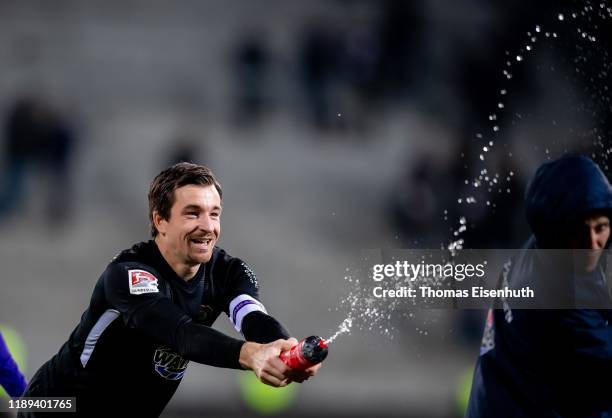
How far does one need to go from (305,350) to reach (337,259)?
6.64m

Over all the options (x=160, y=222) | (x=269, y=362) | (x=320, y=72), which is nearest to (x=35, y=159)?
(x=320, y=72)

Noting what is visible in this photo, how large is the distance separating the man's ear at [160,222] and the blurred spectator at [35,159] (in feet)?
20.3

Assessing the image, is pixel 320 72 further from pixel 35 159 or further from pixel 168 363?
pixel 168 363

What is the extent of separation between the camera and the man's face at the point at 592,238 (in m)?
3.49

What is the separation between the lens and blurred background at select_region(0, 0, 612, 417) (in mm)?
8445

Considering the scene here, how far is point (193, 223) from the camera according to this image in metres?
3.56

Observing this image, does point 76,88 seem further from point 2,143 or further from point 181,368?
point 181,368

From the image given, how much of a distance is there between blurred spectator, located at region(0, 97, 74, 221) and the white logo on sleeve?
6.45 metres

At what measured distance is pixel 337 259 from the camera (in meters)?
9.35

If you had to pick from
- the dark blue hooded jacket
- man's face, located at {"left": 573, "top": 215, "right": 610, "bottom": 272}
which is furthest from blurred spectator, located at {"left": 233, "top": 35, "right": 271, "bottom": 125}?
man's face, located at {"left": 573, "top": 215, "right": 610, "bottom": 272}

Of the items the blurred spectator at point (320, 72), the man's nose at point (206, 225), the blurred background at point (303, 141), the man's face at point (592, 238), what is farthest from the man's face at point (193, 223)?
the blurred spectator at point (320, 72)

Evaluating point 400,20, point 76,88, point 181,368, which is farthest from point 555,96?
point 181,368

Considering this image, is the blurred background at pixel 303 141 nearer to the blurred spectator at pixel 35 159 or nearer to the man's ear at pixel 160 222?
the blurred spectator at pixel 35 159

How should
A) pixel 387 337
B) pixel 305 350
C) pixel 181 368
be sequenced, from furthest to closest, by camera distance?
pixel 387 337, pixel 181 368, pixel 305 350
